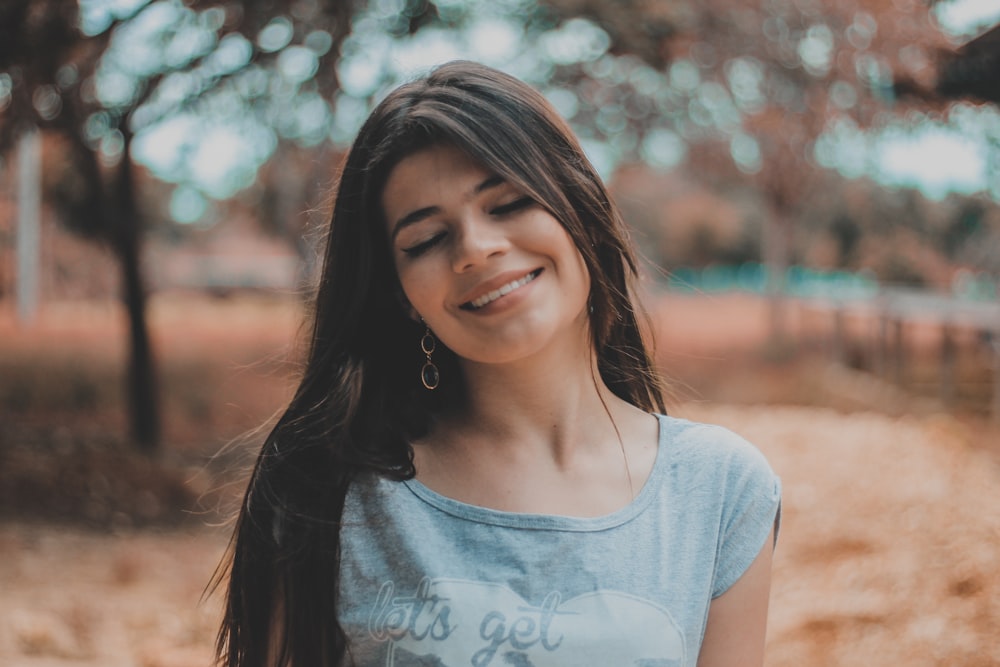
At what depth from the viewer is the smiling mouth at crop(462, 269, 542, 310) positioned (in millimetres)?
1246

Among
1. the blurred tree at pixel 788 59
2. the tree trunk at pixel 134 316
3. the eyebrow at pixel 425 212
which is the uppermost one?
the eyebrow at pixel 425 212

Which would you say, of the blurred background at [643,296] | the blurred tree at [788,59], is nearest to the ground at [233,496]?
the blurred background at [643,296]

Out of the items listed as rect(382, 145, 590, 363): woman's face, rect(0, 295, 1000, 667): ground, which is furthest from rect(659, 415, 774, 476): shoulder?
rect(0, 295, 1000, 667): ground

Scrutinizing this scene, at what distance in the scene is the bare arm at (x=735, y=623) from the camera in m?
1.29

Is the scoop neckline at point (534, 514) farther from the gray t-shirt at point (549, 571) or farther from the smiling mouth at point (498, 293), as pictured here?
the smiling mouth at point (498, 293)

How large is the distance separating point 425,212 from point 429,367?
0.93 ft

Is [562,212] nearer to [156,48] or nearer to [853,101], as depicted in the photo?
[156,48]

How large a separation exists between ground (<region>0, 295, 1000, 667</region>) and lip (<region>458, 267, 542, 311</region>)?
1.70 feet

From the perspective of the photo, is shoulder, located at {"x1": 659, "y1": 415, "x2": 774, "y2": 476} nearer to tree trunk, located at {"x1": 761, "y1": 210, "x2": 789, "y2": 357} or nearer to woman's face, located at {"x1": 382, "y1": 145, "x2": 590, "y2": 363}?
woman's face, located at {"x1": 382, "y1": 145, "x2": 590, "y2": 363}

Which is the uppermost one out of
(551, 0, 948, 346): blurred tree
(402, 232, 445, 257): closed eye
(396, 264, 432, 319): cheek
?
(402, 232, 445, 257): closed eye

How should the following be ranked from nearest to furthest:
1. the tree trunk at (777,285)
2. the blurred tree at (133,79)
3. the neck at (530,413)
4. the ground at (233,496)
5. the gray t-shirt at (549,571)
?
1. the gray t-shirt at (549,571)
2. the neck at (530,413)
3. the ground at (233,496)
4. the blurred tree at (133,79)
5. the tree trunk at (777,285)

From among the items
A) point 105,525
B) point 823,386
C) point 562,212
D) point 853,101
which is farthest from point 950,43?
point 105,525

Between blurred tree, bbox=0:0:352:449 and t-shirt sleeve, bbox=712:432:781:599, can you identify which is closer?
t-shirt sleeve, bbox=712:432:781:599

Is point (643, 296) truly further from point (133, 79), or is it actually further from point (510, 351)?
point (133, 79)
